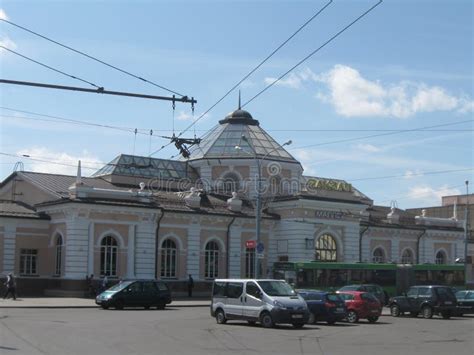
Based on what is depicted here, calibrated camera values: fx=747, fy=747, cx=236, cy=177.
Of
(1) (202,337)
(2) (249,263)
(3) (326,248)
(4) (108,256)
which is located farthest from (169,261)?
(1) (202,337)

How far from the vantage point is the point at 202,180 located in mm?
61781

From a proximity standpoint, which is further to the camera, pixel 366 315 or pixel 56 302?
pixel 56 302

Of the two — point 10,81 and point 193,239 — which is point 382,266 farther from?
A: point 10,81

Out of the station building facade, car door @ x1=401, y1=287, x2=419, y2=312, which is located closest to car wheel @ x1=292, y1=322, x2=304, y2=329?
car door @ x1=401, y1=287, x2=419, y2=312

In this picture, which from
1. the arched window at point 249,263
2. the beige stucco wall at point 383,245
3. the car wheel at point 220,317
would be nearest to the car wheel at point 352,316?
the car wheel at point 220,317

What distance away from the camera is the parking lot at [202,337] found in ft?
61.4

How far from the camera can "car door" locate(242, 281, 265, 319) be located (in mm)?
26734

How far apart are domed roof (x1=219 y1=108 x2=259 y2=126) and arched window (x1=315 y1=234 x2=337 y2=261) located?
1562 cm

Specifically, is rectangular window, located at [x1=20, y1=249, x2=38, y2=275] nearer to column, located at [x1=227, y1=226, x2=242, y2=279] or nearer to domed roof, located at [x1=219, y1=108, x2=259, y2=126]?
column, located at [x1=227, y1=226, x2=242, y2=279]

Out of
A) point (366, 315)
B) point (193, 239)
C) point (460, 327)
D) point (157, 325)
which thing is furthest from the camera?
point (193, 239)

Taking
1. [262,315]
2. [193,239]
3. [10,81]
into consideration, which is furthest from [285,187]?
[10,81]

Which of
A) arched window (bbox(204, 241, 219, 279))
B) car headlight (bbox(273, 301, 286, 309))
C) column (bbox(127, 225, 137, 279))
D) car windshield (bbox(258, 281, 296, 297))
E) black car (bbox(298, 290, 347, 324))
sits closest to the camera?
car headlight (bbox(273, 301, 286, 309))

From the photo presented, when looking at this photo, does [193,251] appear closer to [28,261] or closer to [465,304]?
[28,261]

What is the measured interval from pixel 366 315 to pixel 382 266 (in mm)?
18338
